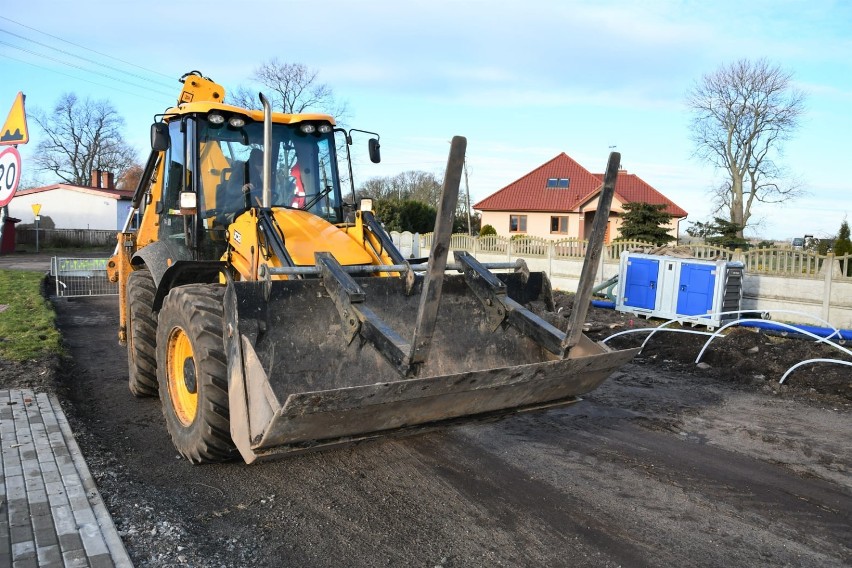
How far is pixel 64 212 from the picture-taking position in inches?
1881

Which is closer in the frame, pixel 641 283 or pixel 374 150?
pixel 374 150

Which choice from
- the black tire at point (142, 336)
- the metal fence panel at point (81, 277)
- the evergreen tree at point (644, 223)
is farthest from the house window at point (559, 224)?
the black tire at point (142, 336)

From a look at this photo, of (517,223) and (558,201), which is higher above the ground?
(558,201)

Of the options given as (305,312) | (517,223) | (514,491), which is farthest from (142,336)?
(517,223)

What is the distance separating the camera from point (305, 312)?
4.79 m

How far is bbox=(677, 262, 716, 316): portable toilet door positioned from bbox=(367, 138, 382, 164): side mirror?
9475 mm

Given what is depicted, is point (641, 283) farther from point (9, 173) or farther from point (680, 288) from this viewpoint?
point (9, 173)

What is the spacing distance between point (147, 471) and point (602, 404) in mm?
4498

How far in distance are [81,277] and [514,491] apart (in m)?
14.7

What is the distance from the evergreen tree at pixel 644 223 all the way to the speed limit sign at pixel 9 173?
1140 inches

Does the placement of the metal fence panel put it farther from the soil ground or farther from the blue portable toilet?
the blue portable toilet

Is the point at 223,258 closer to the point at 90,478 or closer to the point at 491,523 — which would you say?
the point at 90,478

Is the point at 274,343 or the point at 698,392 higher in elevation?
the point at 274,343

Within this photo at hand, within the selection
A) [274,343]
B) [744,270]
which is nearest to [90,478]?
[274,343]
